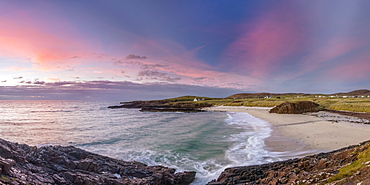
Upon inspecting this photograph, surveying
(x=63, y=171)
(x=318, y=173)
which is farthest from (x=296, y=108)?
(x=63, y=171)

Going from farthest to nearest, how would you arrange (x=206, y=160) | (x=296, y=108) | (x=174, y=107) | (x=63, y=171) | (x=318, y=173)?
(x=174, y=107), (x=296, y=108), (x=206, y=160), (x=63, y=171), (x=318, y=173)

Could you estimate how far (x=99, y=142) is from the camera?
23.9 metres

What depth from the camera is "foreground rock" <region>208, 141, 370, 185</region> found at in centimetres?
686

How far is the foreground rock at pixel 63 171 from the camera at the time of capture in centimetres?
801

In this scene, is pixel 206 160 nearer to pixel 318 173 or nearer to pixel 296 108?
pixel 318 173

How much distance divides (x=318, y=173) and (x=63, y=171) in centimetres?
1184

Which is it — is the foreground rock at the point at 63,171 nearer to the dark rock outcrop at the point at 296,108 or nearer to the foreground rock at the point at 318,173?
the foreground rock at the point at 318,173

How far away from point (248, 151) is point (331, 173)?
10036mm

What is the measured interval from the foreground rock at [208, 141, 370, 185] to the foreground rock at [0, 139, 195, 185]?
314 centimetres

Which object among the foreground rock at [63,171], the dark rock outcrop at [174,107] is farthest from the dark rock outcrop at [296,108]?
the foreground rock at [63,171]

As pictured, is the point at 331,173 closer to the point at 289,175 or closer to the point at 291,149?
the point at 289,175

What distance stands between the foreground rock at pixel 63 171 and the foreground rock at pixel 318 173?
3.14 metres

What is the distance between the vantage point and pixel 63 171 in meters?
9.92

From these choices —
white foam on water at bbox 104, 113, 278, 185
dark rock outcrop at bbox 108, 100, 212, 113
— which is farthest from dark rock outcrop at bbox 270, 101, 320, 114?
white foam on water at bbox 104, 113, 278, 185
